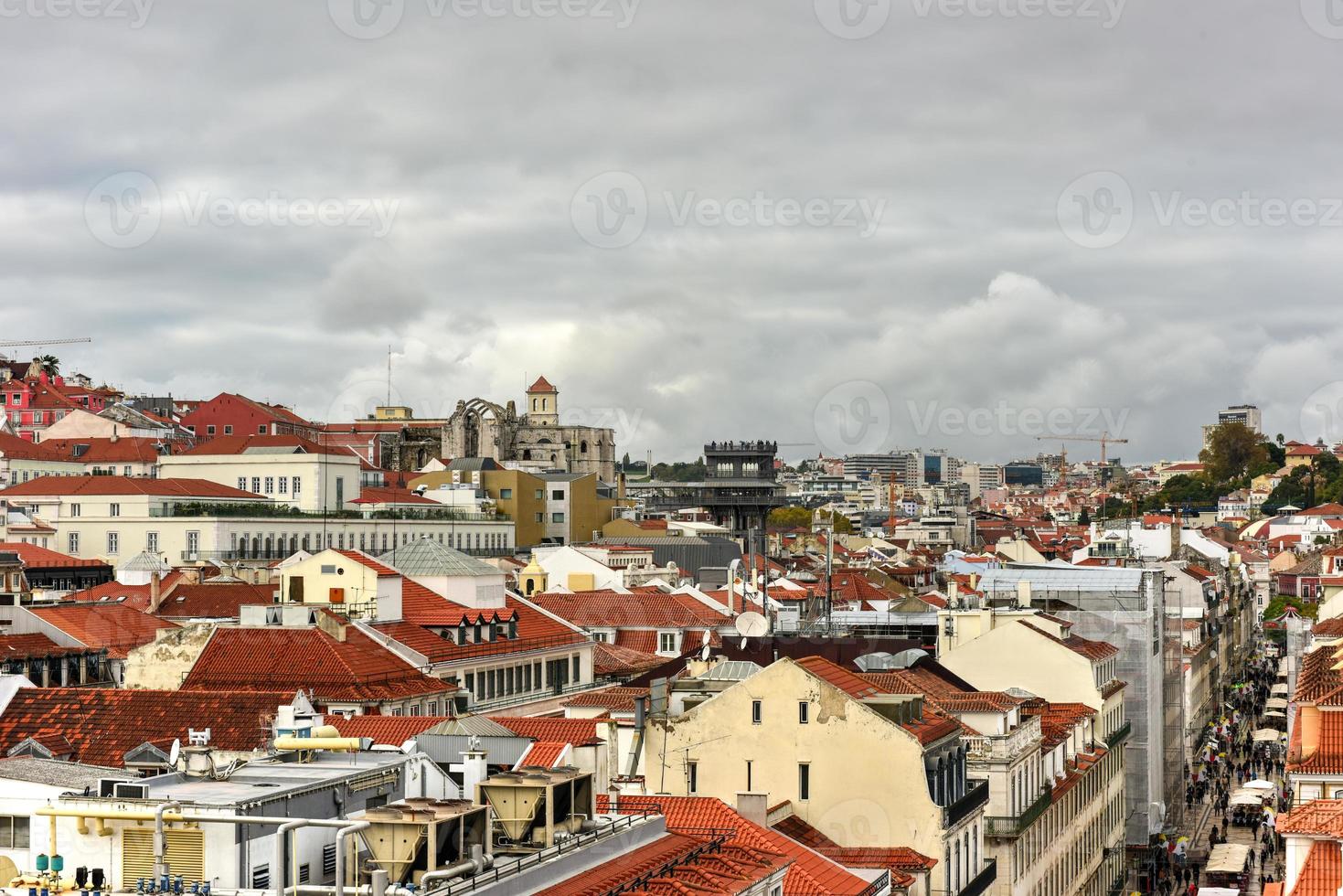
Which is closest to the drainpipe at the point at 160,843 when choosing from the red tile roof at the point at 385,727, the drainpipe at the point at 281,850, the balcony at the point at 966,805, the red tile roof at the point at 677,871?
the drainpipe at the point at 281,850

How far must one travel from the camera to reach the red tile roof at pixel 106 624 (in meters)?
64.3

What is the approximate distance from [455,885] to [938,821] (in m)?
21.6

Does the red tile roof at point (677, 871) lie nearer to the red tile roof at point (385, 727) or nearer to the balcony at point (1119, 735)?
the red tile roof at point (385, 727)

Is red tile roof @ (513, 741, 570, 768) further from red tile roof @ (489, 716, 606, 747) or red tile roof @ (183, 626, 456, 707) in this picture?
red tile roof @ (183, 626, 456, 707)

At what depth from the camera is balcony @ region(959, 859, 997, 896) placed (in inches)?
1845

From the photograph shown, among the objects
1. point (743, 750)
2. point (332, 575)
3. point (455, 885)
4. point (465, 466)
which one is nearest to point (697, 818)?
point (743, 750)

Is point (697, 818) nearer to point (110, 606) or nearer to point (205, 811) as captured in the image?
point (205, 811)

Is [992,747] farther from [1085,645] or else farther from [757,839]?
[1085,645]

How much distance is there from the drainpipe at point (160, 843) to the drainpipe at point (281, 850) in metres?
1.20

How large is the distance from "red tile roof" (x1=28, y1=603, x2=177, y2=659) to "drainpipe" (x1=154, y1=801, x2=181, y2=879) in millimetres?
41049

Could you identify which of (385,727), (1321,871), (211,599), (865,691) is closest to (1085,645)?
(211,599)

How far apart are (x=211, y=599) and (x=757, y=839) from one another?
45.1 meters

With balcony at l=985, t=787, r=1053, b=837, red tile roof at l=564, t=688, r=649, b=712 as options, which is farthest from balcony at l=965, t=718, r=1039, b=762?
red tile roof at l=564, t=688, r=649, b=712

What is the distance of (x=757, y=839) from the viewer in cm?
3444
